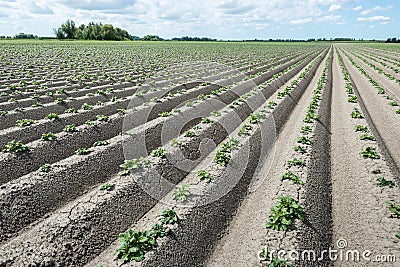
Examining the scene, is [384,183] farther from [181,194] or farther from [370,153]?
[181,194]

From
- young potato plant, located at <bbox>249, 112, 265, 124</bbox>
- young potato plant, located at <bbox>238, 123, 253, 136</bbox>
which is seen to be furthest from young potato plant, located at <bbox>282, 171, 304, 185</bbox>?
young potato plant, located at <bbox>249, 112, 265, 124</bbox>

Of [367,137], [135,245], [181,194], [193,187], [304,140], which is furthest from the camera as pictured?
[367,137]

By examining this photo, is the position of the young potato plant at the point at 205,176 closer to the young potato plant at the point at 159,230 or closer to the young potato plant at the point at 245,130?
the young potato plant at the point at 159,230

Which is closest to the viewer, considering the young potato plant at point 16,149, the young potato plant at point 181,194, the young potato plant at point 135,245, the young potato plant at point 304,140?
the young potato plant at point 135,245

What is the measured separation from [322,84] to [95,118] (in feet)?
44.4

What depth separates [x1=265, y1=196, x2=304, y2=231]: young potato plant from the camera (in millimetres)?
5257

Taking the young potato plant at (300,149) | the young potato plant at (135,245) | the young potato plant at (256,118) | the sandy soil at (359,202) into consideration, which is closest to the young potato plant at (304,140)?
the young potato plant at (300,149)

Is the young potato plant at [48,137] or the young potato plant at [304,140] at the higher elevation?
the young potato plant at [48,137]

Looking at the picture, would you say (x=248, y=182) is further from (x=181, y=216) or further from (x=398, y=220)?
(x=398, y=220)

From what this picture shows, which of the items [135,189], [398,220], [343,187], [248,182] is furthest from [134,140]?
[398,220]

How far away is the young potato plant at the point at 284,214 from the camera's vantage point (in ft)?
17.2

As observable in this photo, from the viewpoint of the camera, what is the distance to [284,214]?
5.44 metres

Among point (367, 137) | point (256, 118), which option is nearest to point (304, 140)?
point (367, 137)

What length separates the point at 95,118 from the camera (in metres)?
11.1
